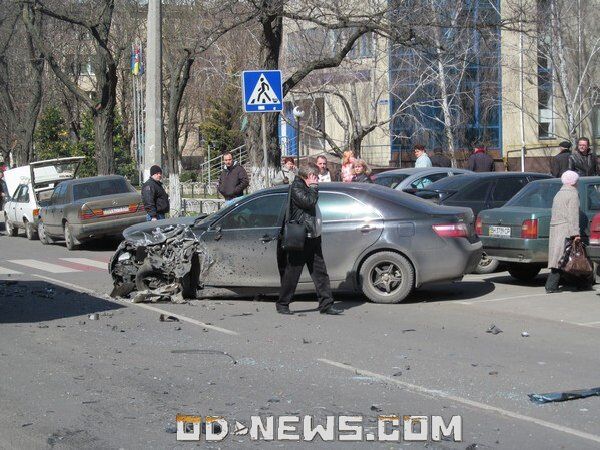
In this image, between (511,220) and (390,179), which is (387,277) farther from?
(390,179)

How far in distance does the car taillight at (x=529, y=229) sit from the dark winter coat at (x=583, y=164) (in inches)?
205

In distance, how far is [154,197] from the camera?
17.7 metres

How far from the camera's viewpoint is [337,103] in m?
40.8

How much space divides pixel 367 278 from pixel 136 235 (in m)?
3.22

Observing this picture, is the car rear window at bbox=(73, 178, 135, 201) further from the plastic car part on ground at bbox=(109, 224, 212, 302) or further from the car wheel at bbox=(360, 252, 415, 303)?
the car wheel at bbox=(360, 252, 415, 303)

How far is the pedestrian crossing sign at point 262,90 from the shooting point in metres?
16.8

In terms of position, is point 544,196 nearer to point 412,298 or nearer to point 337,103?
point 412,298

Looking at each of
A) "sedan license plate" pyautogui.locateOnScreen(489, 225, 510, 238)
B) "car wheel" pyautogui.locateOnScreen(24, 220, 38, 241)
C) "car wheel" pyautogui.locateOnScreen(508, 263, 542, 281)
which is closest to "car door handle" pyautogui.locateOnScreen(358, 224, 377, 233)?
"sedan license plate" pyautogui.locateOnScreen(489, 225, 510, 238)

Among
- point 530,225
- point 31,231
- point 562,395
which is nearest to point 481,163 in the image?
point 530,225

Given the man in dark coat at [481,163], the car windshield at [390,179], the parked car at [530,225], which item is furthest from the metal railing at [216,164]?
the parked car at [530,225]

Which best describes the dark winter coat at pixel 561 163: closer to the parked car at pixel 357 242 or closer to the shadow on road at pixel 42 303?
the parked car at pixel 357 242

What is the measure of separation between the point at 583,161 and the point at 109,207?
33.9 ft

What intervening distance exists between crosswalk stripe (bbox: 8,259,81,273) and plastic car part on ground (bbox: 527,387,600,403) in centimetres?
1155

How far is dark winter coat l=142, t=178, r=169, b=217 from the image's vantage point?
17688 mm
